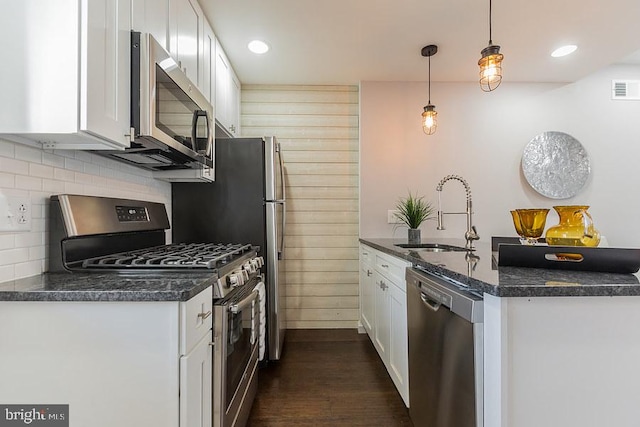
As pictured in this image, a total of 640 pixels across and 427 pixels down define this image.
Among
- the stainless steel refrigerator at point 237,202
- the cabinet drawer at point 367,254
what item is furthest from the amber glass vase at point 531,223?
the stainless steel refrigerator at point 237,202

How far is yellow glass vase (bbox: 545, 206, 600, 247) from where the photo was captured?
3.86ft

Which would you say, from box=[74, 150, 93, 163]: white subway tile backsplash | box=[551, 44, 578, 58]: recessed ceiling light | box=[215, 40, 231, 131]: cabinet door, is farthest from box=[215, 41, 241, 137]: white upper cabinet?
box=[551, 44, 578, 58]: recessed ceiling light

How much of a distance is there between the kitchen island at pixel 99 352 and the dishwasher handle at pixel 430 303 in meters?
0.92

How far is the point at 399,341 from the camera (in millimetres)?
1807

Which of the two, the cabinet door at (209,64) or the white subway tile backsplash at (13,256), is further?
the cabinet door at (209,64)

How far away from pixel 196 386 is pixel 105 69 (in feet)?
3.66

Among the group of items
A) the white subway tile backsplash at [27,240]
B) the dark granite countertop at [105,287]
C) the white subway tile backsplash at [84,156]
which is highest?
the white subway tile backsplash at [84,156]

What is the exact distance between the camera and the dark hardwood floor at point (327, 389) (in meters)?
1.79

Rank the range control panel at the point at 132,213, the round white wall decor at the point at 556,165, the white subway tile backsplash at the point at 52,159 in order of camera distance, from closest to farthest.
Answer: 1. the white subway tile backsplash at the point at 52,159
2. the range control panel at the point at 132,213
3. the round white wall decor at the point at 556,165

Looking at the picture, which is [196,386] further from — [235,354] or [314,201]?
[314,201]

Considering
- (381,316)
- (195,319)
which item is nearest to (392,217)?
(381,316)

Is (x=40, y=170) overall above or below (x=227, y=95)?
below

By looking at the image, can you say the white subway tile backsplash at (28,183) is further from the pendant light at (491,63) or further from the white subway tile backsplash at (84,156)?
the pendant light at (491,63)

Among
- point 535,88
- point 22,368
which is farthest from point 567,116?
point 22,368
